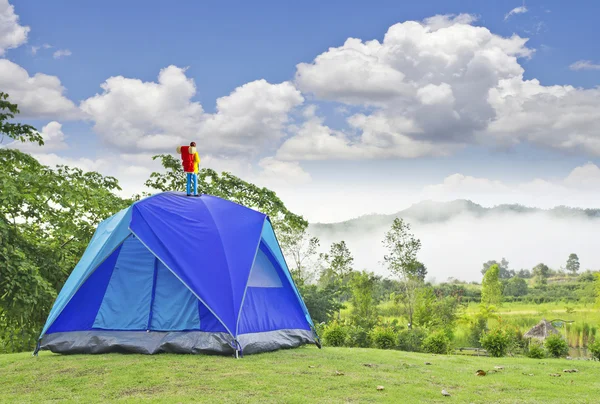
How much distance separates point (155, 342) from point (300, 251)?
690 inches

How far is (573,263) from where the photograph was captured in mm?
78938

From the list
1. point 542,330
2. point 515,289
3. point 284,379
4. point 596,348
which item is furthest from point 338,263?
point 515,289

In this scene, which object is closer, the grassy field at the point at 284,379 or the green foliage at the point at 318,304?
the grassy field at the point at 284,379

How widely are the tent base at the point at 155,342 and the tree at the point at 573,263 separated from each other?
73675 millimetres

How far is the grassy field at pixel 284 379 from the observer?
616 cm

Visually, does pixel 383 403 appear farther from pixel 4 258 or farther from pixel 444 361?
pixel 4 258

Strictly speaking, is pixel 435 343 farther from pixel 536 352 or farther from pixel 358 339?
pixel 536 352

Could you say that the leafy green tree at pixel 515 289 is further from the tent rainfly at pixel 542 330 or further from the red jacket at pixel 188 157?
the red jacket at pixel 188 157

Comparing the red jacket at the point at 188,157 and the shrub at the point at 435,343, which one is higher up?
the red jacket at the point at 188,157

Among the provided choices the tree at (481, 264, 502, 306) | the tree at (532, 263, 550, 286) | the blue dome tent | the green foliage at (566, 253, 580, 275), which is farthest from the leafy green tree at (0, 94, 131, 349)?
the green foliage at (566, 253, 580, 275)

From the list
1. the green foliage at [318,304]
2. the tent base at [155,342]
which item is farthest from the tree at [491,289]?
the tent base at [155,342]

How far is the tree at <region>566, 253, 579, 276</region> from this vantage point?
7595 cm

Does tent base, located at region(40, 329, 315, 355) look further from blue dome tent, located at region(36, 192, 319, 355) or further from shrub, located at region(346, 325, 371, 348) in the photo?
shrub, located at region(346, 325, 371, 348)

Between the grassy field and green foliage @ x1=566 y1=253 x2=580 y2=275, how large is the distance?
72822 millimetres
